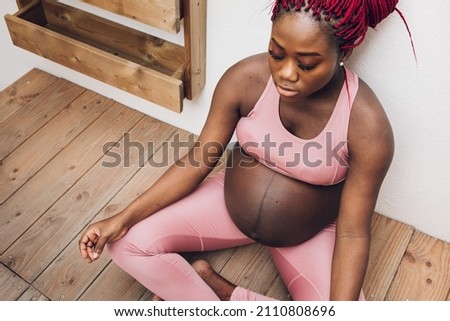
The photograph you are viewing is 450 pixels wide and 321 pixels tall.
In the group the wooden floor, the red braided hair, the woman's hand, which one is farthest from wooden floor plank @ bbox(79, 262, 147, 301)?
the red braided hair

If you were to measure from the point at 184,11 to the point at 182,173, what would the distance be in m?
0.48

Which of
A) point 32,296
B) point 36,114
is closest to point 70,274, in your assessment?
point 32,296

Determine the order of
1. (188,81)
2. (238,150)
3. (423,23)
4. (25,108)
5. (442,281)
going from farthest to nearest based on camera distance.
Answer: (25,108)
(188,81)
(442,281)
(238,150)
(423,23)

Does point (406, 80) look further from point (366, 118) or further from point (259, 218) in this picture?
point (259, 218)

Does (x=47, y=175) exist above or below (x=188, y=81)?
below

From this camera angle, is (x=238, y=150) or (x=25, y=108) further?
(x=25, y=108)

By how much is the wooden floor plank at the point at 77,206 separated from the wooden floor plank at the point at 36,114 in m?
0.33

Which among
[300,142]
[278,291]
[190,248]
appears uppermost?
[300,142]

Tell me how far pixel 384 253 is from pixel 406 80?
582mm

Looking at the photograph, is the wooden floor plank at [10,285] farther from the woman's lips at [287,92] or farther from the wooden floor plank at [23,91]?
the woman's lips at [287,92]

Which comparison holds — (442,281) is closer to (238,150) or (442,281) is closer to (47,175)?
(238,150)

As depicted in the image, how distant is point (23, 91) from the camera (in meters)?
1.98

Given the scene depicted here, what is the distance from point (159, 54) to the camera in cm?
164
